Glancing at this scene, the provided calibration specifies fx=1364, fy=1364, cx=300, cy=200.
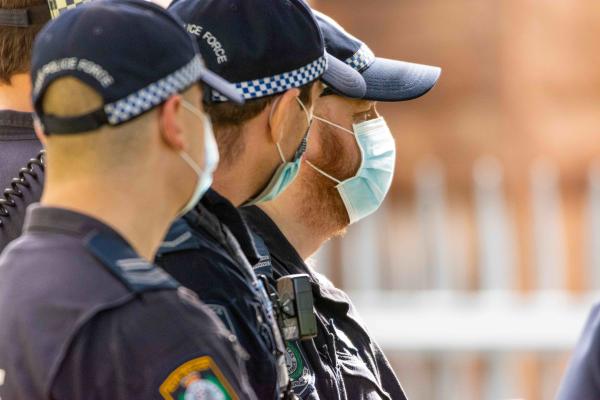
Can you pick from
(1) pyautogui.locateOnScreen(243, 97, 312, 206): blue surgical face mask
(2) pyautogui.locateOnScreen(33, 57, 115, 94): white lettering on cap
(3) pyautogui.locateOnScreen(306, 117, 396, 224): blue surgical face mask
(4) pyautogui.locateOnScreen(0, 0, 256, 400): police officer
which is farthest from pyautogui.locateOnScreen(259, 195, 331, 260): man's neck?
(2) pyautogui.locateOnScreen(33, 57, 115, 94): white lettering on cap

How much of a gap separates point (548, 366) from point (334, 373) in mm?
5192

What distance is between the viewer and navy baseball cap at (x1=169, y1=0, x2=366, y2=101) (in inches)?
105

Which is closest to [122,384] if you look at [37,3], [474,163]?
[37,3]

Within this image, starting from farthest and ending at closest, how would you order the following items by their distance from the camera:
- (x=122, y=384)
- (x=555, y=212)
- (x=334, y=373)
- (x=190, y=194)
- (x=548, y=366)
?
(x=555, y=212), (x=548, y=366), (x=334, y=373), (x=190, y=194), (x=122, y=384)

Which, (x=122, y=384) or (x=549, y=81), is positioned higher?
(x=122, y=384)

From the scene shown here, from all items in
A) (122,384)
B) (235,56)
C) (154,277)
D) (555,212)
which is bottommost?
(555,212)

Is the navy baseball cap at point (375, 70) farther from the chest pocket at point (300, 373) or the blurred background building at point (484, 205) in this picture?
the blurred background building at point (484, 205)

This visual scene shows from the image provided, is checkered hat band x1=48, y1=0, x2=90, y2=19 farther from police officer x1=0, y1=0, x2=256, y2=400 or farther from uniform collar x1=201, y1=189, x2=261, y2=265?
police officer x1=0, y1=0, x2=256, y2=400

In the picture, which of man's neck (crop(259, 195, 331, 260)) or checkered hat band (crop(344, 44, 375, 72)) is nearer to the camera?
man's neck (crop(259, 195, 331, 260))

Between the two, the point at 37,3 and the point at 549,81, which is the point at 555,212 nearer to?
the point at 549,81

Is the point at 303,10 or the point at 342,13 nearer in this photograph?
the point at 303,10

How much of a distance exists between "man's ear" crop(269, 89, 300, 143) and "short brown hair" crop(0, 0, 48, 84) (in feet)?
1.90

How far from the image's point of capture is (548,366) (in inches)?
309

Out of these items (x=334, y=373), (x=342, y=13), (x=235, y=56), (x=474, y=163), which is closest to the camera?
(x=235, y=56)
